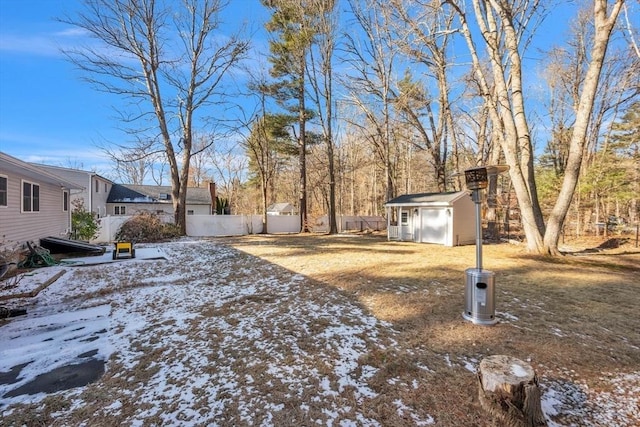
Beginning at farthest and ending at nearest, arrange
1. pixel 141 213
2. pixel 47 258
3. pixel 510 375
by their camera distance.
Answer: pixel 141 213, pixel 47 258, pixel 510 375

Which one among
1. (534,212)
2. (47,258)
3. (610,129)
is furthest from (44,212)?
(610,129)

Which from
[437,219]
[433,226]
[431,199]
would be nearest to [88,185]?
[431,199]

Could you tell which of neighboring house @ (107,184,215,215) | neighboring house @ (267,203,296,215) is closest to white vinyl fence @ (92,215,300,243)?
neighboring house @ (107,184,215,215)

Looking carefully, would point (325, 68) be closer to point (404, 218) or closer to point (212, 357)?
point (404, 218)

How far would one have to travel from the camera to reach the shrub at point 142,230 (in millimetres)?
13656

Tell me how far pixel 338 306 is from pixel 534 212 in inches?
352

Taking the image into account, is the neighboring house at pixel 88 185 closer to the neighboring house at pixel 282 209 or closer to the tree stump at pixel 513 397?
the neighboring house at pixel 282 209

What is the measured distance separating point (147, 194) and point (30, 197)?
1887cm

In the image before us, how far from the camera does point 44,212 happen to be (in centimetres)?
1046

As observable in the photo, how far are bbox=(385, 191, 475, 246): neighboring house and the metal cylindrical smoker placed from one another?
9149 mm

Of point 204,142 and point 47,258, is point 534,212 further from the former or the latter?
point 204,142

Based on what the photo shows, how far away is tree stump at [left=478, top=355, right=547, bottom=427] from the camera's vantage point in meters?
2.11

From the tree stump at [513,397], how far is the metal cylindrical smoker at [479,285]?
5.62ft

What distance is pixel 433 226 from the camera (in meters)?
13.9
